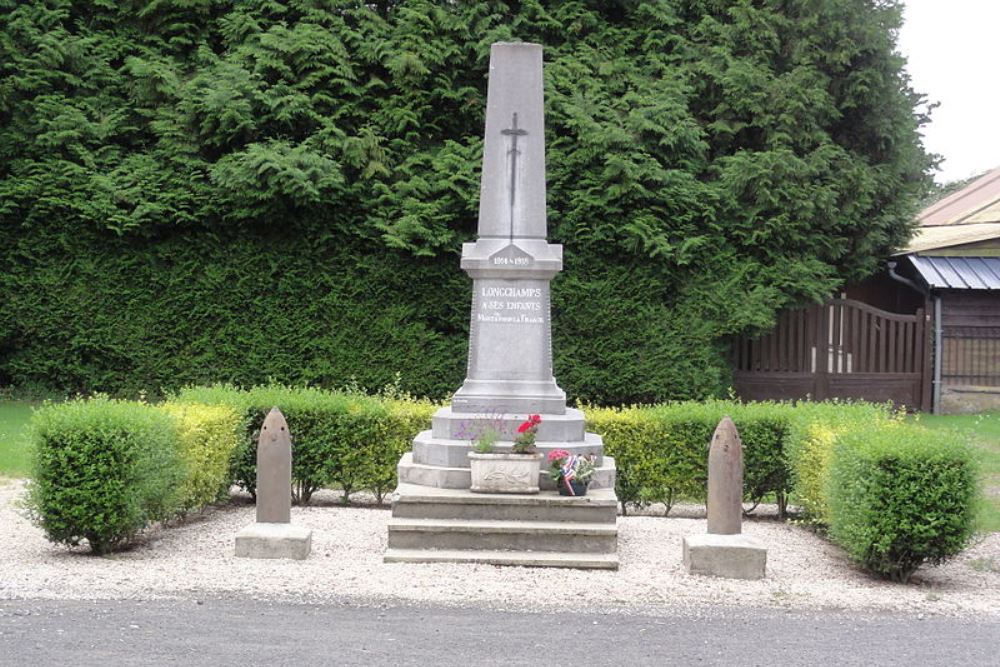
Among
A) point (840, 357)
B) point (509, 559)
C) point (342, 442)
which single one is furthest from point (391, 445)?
point (840, 357)

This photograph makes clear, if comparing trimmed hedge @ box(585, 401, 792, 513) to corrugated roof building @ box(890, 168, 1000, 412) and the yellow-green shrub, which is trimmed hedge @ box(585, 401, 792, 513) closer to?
the yellow-green shrub

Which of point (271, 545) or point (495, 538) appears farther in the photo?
point (495, 538)

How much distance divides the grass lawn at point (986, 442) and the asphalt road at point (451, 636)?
2.29 meters

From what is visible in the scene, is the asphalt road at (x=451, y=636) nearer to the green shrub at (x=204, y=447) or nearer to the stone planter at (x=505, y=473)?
the stone planter at (x=505, y=473)

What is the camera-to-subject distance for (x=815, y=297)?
60.6ft

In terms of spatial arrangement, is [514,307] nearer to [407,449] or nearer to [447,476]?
[447,476]

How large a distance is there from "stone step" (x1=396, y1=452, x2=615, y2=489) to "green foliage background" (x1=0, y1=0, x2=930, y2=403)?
8111 millimetres

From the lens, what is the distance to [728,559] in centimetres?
Result: 838

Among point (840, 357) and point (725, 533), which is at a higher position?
point (840, 357)

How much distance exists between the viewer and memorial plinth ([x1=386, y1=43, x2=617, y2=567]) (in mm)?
9875

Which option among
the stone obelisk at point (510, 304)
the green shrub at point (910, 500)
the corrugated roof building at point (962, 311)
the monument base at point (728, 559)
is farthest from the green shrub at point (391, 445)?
the corrugated roof building at point (962, 311)

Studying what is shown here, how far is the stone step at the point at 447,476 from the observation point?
9492mm

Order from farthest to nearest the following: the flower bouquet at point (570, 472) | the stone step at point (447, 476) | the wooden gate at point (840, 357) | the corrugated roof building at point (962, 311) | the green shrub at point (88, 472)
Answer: the corrugated roof building at point (962, 311)
the wooden gate at point (840, 357)
the stone step at point (447, 476)
the flower bouquet at point (570, 472)
the green shrub at point (88, 472)

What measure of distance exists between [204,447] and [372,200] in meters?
8.40
